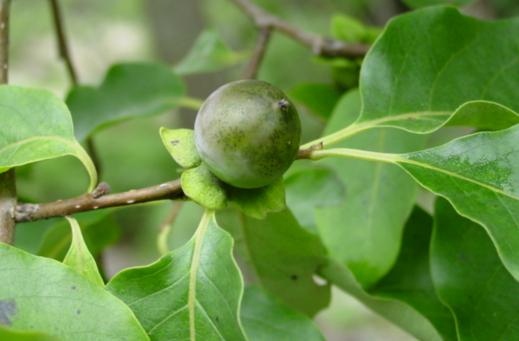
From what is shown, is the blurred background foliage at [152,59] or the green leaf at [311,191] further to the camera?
the blurred background foliage at [152,59]

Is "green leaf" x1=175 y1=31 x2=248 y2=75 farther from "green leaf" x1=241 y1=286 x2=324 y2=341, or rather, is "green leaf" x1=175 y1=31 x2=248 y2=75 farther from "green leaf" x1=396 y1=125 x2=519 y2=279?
"green leaf" x1=396 y1=125 x2=519 y2=279

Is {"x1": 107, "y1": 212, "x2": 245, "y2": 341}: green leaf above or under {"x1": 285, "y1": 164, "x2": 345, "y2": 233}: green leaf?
above

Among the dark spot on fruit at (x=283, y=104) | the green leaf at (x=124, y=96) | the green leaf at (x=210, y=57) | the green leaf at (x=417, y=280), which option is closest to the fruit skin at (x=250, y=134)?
the dark spot on fruit at (x=283, y=104)

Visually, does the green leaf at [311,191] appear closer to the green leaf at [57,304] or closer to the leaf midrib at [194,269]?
the leaf midrib at [194,269]

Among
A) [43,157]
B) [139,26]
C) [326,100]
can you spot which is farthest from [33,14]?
[43,157]

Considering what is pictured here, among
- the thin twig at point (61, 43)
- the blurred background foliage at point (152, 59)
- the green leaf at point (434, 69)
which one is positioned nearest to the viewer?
the green leaf at point (434, 69)

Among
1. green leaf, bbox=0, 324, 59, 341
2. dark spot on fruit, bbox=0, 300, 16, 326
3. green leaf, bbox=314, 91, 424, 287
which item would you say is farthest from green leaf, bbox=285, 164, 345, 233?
green leaf, bbox=0, 324, 59, 341
